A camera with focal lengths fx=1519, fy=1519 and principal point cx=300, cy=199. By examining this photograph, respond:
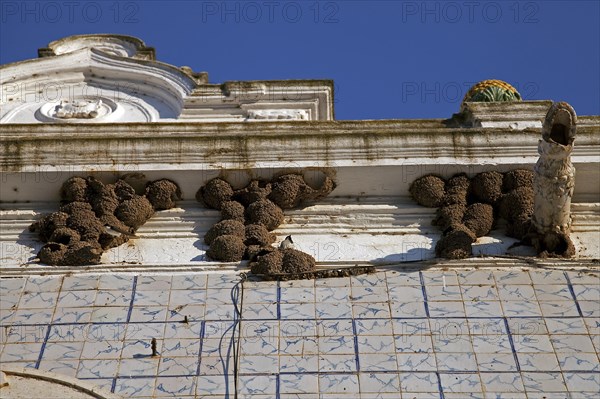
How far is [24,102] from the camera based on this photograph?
13328mm

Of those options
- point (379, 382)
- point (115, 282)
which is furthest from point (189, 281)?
point (379, 382)

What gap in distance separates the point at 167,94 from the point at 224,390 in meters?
4.67

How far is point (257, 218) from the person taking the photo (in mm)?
10961

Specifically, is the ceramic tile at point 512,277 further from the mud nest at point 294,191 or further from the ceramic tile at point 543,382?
the mud nest at point 294,191

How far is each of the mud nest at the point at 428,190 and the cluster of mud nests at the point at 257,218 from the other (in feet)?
2.02

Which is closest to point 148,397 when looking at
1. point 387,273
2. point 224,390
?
point 224,390

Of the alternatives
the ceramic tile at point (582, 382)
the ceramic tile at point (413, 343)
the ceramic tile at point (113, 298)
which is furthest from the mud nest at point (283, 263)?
the ceramic tile at point (582, 382)

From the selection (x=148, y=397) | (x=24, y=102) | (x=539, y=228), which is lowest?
(x=148, y=397)

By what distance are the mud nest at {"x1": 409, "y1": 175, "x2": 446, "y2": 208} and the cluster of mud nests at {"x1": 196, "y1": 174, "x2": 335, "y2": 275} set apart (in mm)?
615

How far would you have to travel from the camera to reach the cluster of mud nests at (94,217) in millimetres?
10625

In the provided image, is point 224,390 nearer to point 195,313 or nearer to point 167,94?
point 195,313

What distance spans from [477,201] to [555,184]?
86 cm

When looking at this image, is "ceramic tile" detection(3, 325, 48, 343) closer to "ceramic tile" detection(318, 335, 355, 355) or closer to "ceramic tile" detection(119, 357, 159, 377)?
"ceramic tile" detection(119, 357, 159, 377)

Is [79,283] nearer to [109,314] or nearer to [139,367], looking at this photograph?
[109,314]
